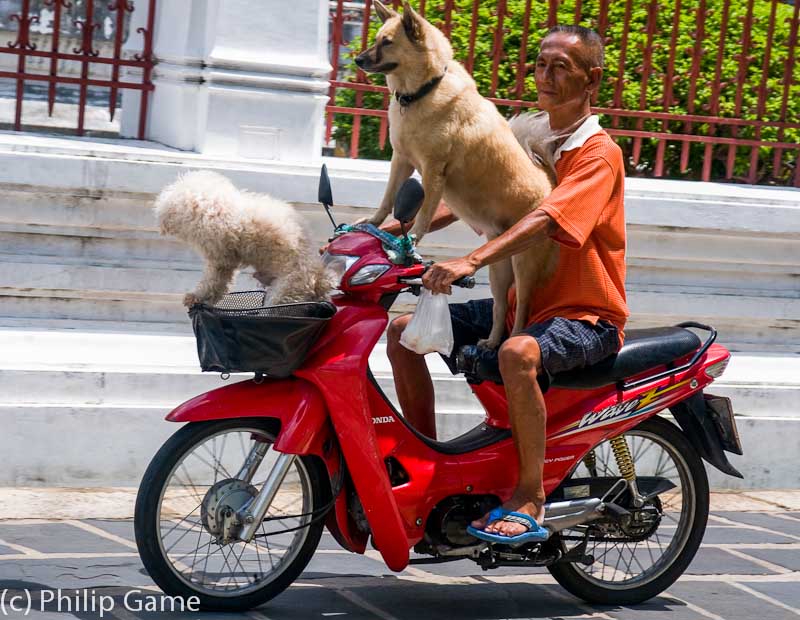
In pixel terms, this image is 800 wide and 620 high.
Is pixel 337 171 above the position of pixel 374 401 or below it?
above

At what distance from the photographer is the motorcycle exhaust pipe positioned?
3801 mm

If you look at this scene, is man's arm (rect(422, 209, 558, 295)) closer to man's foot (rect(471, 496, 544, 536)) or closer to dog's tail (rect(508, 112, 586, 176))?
dog's tail (rect(508, 112, 586, 176))

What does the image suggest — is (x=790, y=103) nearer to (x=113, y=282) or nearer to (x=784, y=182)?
(x=784, y=182)

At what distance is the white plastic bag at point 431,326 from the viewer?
355 centimetres

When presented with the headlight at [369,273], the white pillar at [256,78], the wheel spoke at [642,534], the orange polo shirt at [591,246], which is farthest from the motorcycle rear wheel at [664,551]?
the white pillar at [256,78]

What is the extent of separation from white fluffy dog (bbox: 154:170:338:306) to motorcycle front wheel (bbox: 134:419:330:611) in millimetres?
392

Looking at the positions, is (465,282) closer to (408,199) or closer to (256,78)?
(408,199)

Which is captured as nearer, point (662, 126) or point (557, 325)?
point (557, 325)

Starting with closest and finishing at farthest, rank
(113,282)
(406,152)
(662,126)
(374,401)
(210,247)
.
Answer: (210,247)
(374,401)
(406,152)
(113,282)
(662,126)

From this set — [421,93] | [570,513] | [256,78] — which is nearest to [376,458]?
[570,513]

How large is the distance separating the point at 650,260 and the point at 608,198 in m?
2.27

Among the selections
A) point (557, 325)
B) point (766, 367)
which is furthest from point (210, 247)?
point (766, 367)

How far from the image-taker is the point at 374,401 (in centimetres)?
363

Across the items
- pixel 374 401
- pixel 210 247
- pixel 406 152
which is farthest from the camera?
pixel 406 152
